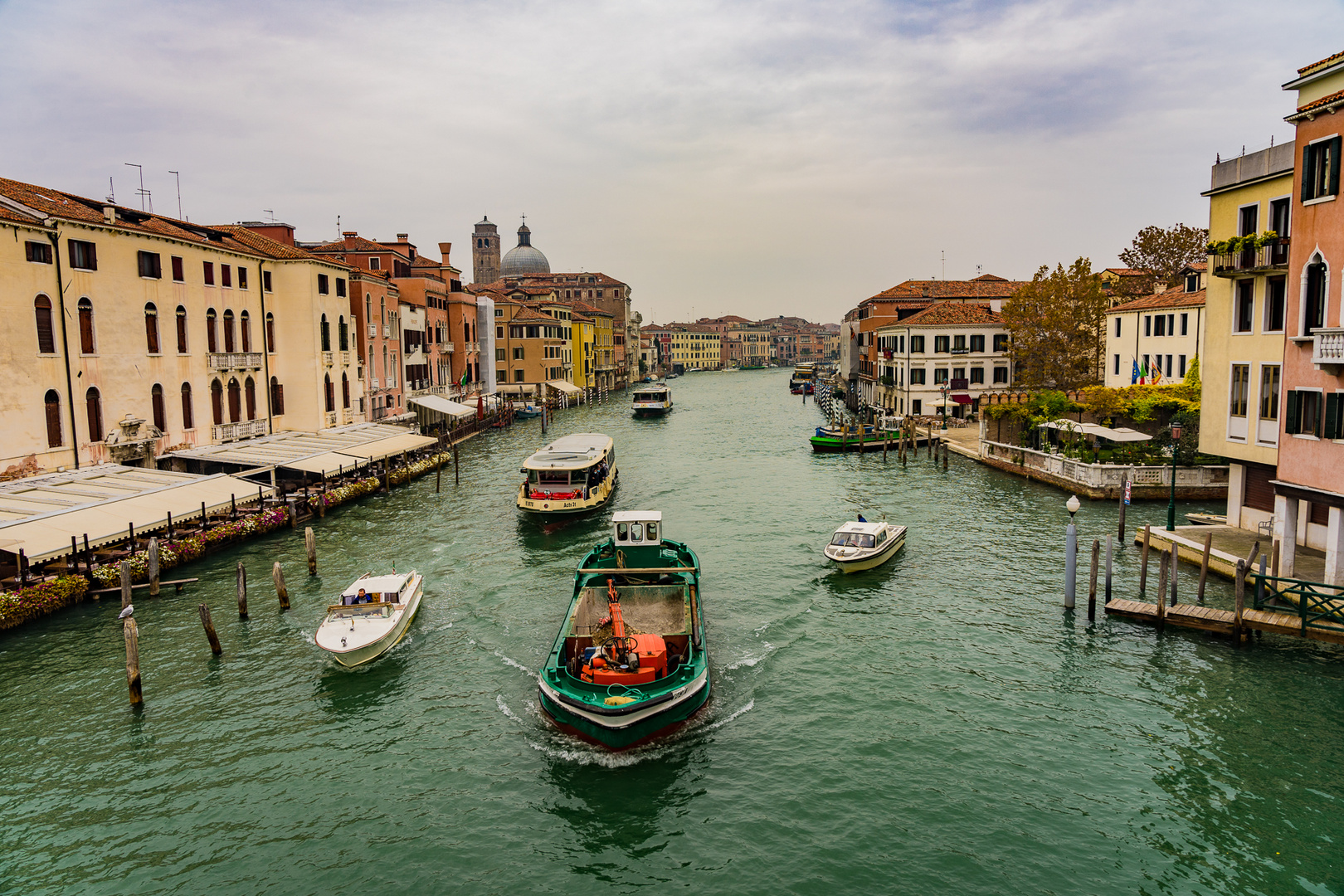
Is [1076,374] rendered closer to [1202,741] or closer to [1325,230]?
[1325,230]

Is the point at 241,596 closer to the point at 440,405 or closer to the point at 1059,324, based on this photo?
the point at 440,405

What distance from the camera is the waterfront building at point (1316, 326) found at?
58.2 feet

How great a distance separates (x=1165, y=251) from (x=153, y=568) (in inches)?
2835

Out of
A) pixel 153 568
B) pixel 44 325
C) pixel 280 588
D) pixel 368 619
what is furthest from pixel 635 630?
pixel 44 325

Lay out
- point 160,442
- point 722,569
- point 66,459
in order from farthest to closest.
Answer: point 160,442 < point 66,459 < point 722,569

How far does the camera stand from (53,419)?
1073 inches

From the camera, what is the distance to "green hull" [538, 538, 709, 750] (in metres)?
14.4

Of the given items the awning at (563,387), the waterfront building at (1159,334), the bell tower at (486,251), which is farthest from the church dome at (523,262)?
the waterfront building at (1159,334)

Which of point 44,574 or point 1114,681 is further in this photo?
point 44,574

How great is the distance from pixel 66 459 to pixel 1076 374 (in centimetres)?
5398

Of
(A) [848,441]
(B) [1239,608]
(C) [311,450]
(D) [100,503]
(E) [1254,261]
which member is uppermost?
(E) [1254,261]

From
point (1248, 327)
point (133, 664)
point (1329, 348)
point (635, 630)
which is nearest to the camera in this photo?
point (133, 664)

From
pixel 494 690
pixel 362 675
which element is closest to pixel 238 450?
pixel 362 675

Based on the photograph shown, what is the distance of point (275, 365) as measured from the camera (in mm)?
41531
